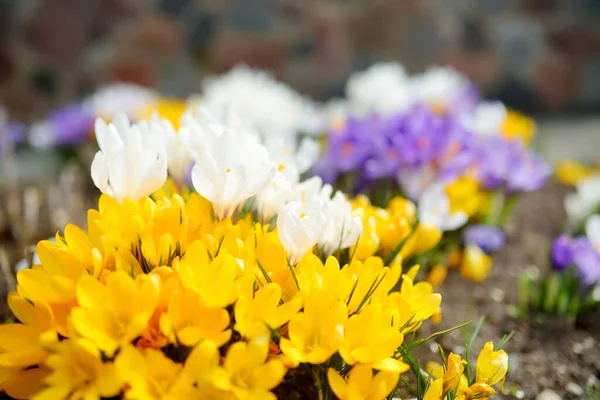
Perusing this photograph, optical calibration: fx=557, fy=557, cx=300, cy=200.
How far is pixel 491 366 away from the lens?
0.86 metres

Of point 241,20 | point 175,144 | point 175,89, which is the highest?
point 175,144

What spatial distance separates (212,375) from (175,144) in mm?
491

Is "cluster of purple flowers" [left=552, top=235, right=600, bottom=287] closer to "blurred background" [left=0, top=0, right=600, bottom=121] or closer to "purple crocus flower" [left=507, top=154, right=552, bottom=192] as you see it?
"purple crocus flower" [left=507, top=154, right=552, bottom=192]

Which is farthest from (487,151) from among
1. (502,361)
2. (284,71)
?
(284,71)

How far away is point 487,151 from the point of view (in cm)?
176

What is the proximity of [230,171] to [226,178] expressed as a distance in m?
0.01

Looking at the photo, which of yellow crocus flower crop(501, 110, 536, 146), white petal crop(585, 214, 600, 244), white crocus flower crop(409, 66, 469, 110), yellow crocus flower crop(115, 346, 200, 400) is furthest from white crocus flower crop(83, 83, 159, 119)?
yellow crocus flower crop(115, 346, 200, 400)

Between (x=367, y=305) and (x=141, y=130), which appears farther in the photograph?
(x=141, y=130)

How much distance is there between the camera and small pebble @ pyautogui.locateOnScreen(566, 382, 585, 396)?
1.17 m

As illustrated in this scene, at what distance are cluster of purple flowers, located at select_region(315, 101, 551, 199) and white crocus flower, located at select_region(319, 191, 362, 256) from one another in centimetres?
61

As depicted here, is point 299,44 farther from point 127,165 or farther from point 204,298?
point 204,298

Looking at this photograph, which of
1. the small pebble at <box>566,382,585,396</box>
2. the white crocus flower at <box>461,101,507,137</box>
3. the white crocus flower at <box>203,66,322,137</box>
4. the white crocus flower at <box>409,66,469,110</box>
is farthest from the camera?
the white crocus flower at <box>409,66,469,110</box>

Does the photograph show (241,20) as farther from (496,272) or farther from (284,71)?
(496,272)

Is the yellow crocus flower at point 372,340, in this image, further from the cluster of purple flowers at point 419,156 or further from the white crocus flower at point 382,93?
the white crocus flower at point 382,93
